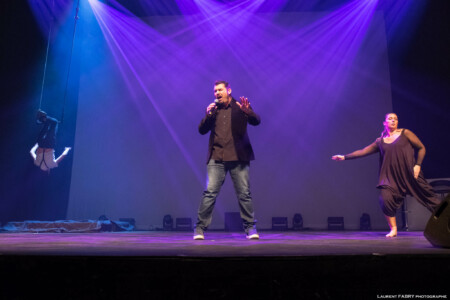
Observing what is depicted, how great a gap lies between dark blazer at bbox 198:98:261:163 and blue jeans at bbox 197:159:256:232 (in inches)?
4.4

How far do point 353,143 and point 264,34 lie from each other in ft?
12.2

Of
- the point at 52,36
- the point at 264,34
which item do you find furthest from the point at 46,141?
the point at 264,34

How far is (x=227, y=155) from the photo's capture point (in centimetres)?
359

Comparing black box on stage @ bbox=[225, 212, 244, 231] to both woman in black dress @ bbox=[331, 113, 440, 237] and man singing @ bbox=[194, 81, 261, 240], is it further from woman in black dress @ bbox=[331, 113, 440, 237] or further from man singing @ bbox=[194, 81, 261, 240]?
man singing @ bbox=[194, 81, 261, 240]

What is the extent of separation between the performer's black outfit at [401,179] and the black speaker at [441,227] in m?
2.31

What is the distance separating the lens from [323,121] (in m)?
8.77

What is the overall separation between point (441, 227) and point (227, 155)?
2.06 meters

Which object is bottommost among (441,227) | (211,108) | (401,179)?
(441,227)

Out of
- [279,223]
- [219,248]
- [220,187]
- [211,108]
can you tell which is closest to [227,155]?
[220,187]

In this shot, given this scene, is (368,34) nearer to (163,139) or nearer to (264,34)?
(264,34)

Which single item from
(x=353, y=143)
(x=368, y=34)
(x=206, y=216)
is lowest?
(x=206, y=216)

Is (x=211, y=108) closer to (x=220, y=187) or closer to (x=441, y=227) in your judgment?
(x=220, y=187)

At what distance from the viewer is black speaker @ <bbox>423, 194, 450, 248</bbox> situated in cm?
195
